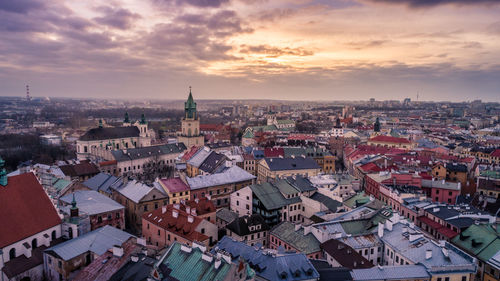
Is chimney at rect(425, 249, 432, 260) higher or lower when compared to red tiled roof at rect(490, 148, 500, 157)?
lower

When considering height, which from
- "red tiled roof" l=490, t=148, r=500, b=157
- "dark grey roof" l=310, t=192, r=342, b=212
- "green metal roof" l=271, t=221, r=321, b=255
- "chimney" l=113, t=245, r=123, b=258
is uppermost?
"red tiled roof" l=490, t=148, r=500, b=157

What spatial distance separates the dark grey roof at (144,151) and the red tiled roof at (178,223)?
50665 mm

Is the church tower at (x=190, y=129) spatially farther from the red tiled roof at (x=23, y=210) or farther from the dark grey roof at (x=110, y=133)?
the red tiled roof at (x=23, y=210)

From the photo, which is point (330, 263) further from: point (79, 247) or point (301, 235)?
point (79, 247)

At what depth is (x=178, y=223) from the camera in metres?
46.1

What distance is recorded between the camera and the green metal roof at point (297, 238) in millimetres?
43025

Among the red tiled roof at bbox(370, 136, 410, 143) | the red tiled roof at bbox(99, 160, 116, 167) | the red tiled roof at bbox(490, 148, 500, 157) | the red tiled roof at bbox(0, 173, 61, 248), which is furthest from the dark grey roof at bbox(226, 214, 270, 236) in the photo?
the red tiled roof at bbox(370, 136, 410, 143)

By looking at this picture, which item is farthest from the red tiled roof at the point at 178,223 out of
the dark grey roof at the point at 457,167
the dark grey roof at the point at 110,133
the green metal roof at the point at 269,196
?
the dark grey roof at the point at 110,133

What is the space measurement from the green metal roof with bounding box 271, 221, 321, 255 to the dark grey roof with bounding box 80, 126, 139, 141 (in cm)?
8680

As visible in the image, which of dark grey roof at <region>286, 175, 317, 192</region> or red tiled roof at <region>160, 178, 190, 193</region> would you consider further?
dark grey roof at <region>286, 175, 317, 192</region>

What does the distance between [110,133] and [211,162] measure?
54.0 meters

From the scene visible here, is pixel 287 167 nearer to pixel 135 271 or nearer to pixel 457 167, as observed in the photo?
pixel 457 167

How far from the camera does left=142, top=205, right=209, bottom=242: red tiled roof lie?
43.4m

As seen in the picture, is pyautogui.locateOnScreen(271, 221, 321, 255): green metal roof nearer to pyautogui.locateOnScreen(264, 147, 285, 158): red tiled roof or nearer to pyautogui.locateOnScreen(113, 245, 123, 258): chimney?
pyautogui.locateOnScreen(113, 245, 123, 258): chimney
